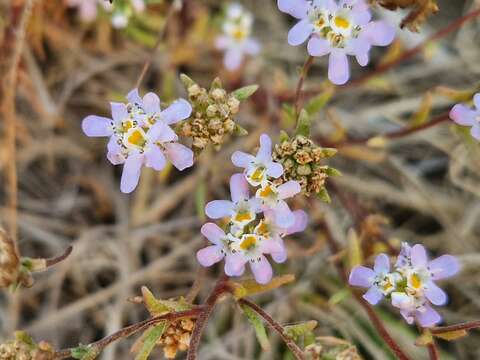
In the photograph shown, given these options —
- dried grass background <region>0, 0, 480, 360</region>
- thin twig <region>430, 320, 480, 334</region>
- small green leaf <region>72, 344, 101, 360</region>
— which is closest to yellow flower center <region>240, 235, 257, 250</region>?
small green leaf <region>72, 344, 101, 360</region>

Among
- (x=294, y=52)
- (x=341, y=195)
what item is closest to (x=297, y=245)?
(x=341, y=195)

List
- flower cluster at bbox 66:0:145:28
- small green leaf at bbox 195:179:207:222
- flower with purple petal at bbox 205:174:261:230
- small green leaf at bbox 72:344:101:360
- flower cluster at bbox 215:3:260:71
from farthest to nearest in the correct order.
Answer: flower cluster at bbox 215:3:260:71, flower cluster at bbox 66:0:145:28, small green leaf at bbox 195:179:207:222, flower with purple petal at bbox 205:174:261:230, small green leaf at bbox 72:344:101:360

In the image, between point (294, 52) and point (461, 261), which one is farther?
point (294, 52)

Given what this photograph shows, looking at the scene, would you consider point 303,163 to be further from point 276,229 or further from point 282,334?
point 282,334

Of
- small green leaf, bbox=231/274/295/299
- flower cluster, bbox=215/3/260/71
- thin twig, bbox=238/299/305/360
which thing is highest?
flower cluster, bbox=215/3/260/71

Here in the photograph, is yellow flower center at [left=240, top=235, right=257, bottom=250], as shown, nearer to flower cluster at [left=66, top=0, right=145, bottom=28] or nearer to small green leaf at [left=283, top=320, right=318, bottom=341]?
small green leaf at [left=283, top=320, right=318, bottom=341]

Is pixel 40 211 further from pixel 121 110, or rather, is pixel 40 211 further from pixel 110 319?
pixel 121 110

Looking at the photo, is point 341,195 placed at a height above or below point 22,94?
below
